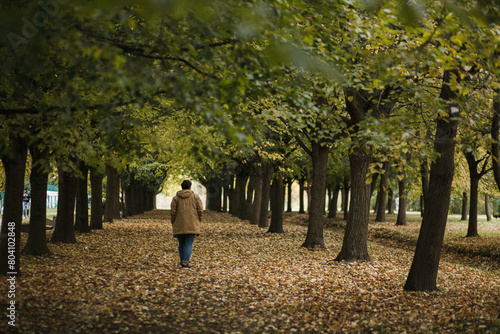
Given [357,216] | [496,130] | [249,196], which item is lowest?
[357,216]

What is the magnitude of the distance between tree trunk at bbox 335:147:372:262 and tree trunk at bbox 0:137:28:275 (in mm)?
7993

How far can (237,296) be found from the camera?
29.9ft

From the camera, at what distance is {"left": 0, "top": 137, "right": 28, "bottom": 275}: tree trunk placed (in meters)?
9.76

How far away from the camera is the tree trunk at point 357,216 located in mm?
13516

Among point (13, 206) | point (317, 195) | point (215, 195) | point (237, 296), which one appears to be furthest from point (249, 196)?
point (237, 296)

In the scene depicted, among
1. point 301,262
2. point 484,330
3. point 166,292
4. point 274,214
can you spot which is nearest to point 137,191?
point 274,214

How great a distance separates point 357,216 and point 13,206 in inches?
329

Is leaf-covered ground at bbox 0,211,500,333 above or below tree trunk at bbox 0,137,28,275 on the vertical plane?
below

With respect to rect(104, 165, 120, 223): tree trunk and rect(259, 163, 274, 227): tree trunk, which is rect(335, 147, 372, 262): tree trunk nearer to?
rect(259, 163, 274, 227): tree trunk

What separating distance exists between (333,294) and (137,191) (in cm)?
3725

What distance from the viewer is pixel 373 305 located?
27.7 feet

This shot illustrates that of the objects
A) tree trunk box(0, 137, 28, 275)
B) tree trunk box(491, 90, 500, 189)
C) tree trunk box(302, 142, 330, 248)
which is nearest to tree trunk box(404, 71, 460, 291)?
tree trunk box(491, 90, 500, 189)

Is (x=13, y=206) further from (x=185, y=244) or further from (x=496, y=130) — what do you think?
(x=496, y=130)

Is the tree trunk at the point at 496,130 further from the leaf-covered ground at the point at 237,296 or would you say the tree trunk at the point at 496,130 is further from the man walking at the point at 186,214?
the man walking at the point at 186,214
